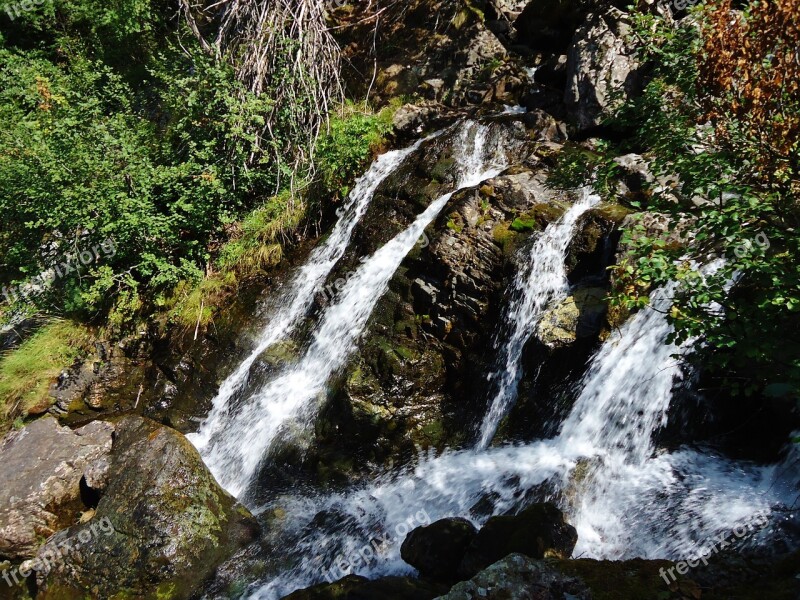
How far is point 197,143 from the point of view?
894 cm

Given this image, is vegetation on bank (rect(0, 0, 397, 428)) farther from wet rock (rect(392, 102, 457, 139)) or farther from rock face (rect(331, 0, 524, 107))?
rock face (rect(331, 0, 524, 107))

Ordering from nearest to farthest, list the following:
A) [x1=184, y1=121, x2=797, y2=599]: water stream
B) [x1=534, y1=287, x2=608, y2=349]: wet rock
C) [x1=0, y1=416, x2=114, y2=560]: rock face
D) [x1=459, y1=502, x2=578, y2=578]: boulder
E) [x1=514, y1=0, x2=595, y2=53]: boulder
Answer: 1. [x1=459, y1=502, x2=578, y2=578]: boulder
2. [x1=184, y1=121, x2=797, y2=599]: water stream
3. [x1=534, y1=287, x2=608, y2=349]: wet rock
4. [x1=0, y1=416, x2=114, y2=560]: rock face
5. [x1=514, y1=0, x2=595, y2=53]: boulder

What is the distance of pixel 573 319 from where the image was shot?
5676mm

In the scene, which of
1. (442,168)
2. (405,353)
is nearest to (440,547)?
(405,353)

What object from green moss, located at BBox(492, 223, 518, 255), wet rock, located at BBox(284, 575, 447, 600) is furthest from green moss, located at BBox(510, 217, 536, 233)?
wet rock, located at BBox(284, 575, 447, 600)

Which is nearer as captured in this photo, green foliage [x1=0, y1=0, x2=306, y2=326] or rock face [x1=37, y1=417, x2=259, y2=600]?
rock face [x1=37, y1=417, x2=259, y2=600]

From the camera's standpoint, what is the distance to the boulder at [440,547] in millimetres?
4328

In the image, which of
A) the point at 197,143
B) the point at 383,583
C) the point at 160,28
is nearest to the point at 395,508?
the point at 383,583

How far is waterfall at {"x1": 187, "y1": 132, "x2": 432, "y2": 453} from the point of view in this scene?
7527mm

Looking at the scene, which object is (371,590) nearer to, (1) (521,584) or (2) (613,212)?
(1) (521,584)

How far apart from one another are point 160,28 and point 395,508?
42.6 feet

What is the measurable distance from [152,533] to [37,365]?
482 centimetres

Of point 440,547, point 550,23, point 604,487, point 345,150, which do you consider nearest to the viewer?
point 440,547

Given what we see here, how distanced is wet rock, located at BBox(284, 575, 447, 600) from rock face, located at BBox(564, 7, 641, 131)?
661cm
